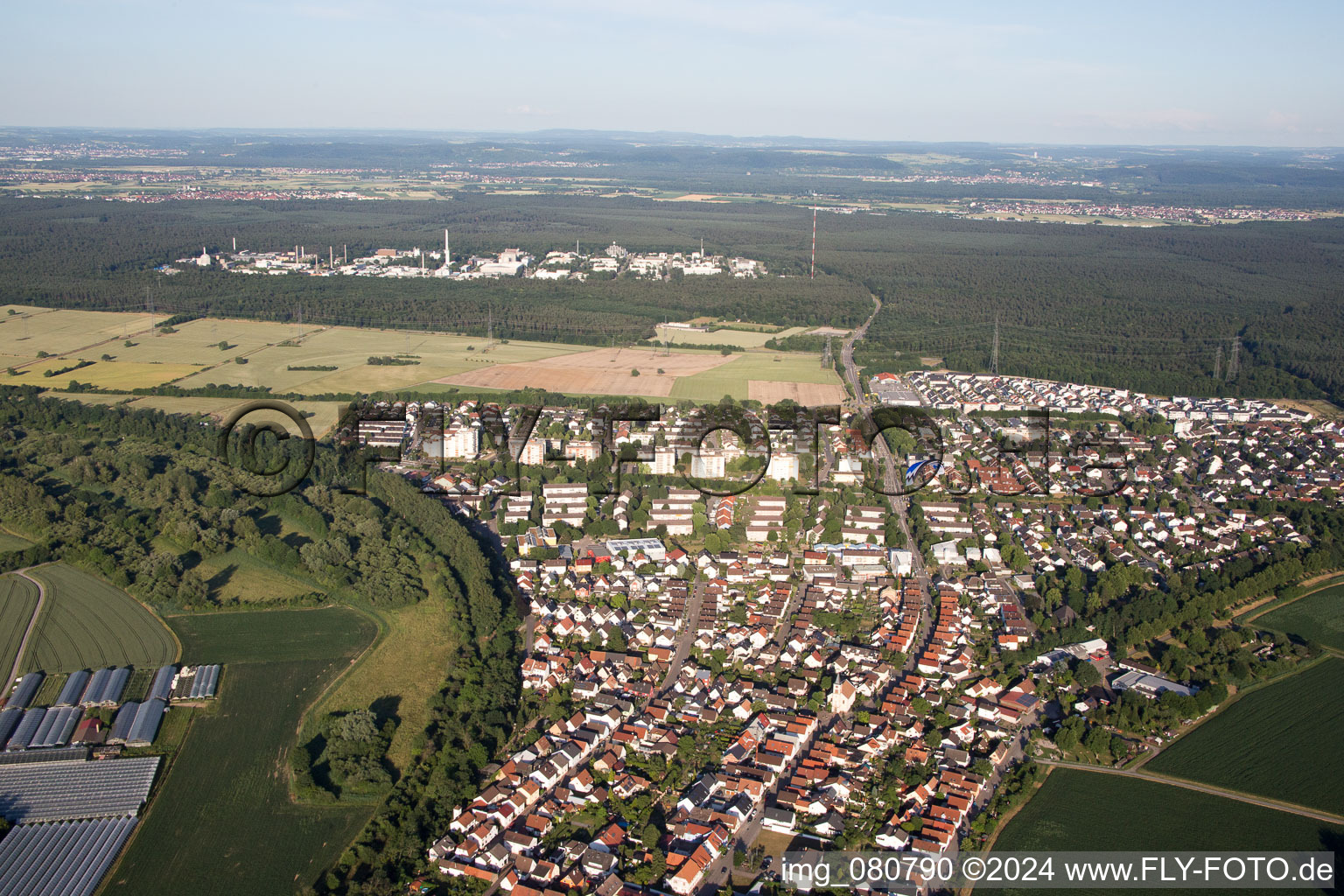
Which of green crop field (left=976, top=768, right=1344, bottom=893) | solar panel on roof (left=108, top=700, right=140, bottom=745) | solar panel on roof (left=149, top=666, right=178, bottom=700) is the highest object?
solar panel on roof (left=149, top=666, right=178, bottom=700)

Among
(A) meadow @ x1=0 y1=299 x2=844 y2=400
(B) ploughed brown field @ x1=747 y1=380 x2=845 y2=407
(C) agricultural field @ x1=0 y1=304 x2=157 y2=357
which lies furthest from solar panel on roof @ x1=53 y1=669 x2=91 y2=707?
(C) agricultural field @ x1=0 y1=304 x2=157 y2=357

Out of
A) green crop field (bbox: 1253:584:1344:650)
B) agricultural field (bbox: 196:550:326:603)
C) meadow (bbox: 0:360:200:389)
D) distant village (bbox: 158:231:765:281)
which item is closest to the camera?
green crop field (bbox: 1253:584:1344:650)

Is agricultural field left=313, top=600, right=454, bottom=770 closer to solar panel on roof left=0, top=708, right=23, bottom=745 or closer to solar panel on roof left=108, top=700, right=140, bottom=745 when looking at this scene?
solar panel on roof left=108, top=700, right=140, bottom=745

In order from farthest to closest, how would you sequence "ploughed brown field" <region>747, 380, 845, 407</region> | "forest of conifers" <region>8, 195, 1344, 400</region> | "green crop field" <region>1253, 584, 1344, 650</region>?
"forest of conifers" <region>8, 195, 1344, 400</region>
"ploughed brown field" <region>747, 380, 845, 407</region>
"green crop field" <region>1253, 584, 1344, 650</region>

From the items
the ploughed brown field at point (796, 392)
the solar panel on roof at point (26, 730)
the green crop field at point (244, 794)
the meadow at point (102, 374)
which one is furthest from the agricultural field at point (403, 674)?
the meadow at point (102, 374)

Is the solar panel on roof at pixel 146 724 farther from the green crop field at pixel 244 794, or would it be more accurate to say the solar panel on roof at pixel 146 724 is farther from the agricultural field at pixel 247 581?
the agricultural field at pixel 247 581

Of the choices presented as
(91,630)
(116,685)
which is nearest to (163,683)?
(116,685)

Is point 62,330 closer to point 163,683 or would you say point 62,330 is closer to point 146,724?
point 163,683
